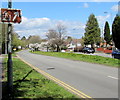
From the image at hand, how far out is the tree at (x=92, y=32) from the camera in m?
84.6

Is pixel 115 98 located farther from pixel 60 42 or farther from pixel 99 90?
pixel 60 42

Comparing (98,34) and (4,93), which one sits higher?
(98,34)

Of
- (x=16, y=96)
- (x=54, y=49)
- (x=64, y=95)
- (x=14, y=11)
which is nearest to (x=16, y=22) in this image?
(x=14, y=11)

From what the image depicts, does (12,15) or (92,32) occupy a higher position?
(92,32)

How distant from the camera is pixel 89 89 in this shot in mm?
9102

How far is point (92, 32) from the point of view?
8531cm

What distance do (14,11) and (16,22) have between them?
0.38 m

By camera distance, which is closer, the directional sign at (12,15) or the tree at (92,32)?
the directional sign at (12,15)

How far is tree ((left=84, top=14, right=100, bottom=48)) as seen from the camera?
8456 centimetres

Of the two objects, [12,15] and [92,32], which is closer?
[12,15]

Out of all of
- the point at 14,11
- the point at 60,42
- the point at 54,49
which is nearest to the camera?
the point at 14,11

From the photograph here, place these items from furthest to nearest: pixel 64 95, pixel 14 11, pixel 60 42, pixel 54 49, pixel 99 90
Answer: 1. pixel 54 49
2. pixel 60 42
3. pixel 99 90
4. pixel 64 95
5. pixel 14 11

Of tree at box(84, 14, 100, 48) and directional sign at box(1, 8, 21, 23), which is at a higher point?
tree at box(84, 14, 100, 48)

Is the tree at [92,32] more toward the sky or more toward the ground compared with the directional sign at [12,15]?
more toward the sky
